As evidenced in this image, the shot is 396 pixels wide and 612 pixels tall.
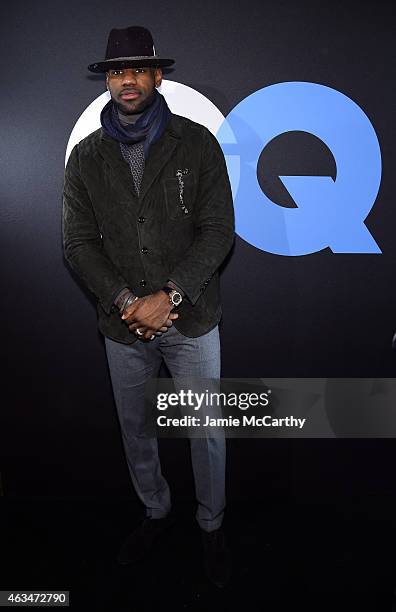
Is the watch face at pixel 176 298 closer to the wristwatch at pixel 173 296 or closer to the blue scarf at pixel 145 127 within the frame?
the wristwatch at pixel 173 296

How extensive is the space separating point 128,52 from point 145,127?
10.3 inches

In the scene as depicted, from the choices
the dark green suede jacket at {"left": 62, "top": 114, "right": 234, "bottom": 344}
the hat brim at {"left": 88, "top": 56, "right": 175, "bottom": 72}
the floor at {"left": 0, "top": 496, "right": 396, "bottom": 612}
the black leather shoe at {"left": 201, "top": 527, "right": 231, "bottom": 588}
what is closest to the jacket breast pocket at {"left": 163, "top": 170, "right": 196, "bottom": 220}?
the dark green suede jacket at {"left": 62, "top": 114, "right": 234, "bottom": 344}

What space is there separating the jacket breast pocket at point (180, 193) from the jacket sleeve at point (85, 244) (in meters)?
0.30

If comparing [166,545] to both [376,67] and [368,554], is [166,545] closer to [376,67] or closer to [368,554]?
[368,554]

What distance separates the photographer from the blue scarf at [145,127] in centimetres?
212

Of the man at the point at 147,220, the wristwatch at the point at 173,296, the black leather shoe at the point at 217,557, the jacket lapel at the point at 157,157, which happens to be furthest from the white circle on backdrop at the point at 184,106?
the black leather shoe at the point at 217,557

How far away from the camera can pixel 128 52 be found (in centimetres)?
210

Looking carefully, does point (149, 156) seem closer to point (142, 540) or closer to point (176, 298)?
point (176, 298)

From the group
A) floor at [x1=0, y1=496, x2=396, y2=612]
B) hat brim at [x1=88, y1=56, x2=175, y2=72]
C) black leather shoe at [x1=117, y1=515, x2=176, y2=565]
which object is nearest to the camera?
hat brim at [x1=88, y1=56, x2=175, y2=72]

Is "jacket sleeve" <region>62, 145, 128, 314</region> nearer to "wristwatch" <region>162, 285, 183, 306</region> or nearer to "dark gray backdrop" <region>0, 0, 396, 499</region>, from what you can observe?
"wristwatch" <region>162, 285, 183, 306</region>

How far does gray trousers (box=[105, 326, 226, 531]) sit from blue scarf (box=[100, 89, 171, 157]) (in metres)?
0.69

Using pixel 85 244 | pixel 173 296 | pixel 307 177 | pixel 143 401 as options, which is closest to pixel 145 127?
pixel 85 244

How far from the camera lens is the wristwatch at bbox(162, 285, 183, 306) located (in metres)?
2.10

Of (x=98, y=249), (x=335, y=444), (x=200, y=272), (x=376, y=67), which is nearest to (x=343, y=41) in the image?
(x=376, y=67)
